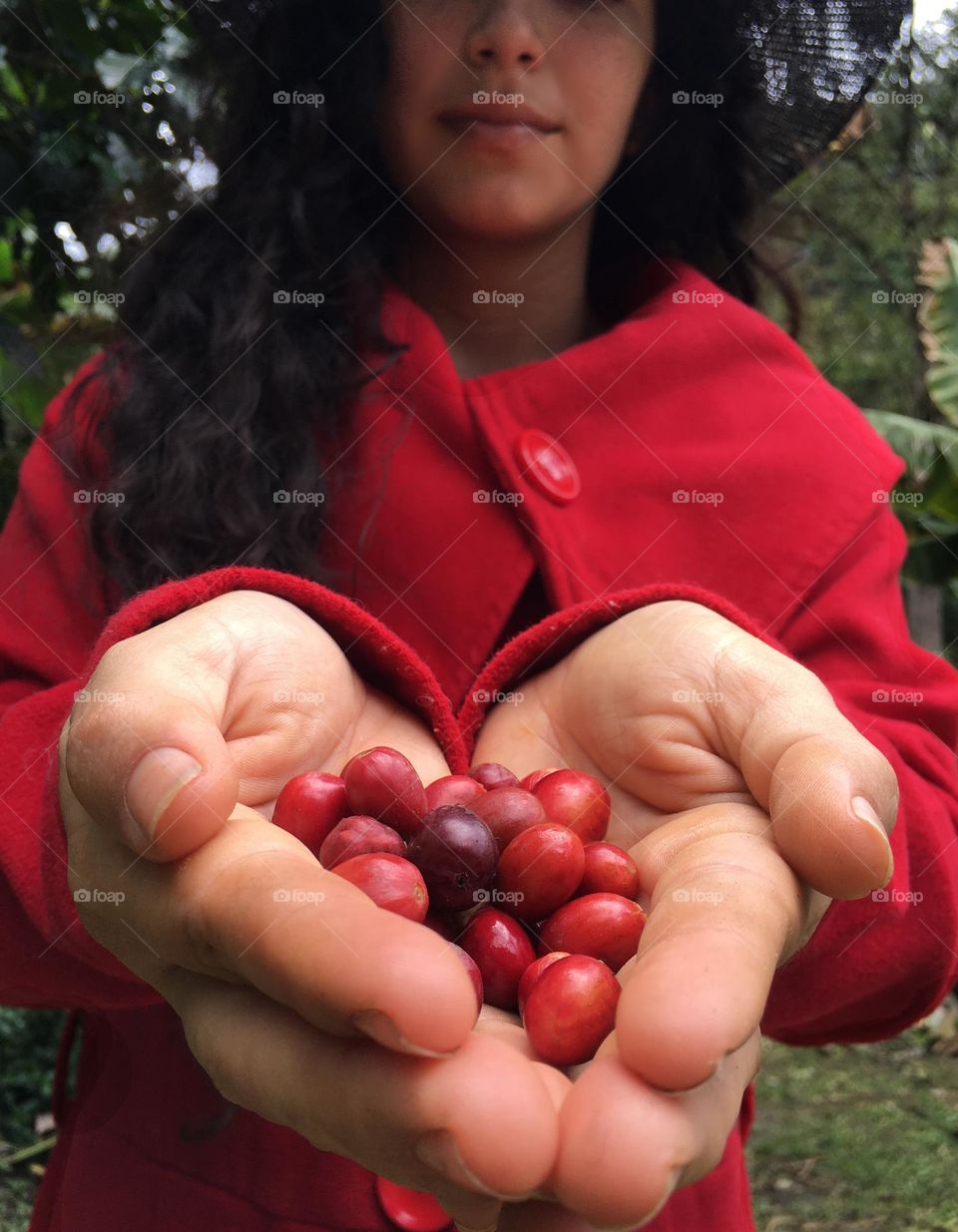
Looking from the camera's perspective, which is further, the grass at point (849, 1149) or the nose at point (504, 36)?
the grass at point (849, 1149)

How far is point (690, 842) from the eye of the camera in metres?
1.34

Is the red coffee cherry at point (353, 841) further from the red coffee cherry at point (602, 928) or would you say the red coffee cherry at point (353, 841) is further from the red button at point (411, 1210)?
the red button at point (411, 1210)

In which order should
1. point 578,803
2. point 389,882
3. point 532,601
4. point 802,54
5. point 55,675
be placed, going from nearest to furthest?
point 389,882 < point 578,803 < point 55,675 < point 532,601 < point 802,54

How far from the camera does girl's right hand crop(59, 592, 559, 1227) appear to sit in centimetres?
90

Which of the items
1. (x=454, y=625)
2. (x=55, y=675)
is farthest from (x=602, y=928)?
(x=55, y=675)

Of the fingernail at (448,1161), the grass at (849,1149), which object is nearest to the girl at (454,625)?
the fingernail at (448,1161)

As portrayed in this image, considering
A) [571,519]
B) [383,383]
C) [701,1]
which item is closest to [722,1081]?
[571,519]

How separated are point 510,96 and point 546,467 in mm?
578

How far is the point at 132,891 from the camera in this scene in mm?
1111

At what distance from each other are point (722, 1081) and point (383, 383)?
1.31 metres

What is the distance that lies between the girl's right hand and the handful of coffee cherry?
0.16 meters

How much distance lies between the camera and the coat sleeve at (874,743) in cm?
148

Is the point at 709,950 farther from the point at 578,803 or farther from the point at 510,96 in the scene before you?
the point at 510,96

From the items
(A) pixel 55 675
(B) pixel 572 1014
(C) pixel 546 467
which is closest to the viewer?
(B) pixel 572 1014
